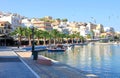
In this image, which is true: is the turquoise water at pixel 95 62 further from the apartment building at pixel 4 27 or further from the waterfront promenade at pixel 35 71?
the apartment building at pixel 4 27

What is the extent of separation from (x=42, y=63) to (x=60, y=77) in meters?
10.7

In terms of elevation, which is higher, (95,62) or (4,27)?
(4,27)

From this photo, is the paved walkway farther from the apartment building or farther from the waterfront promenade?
the apartment building

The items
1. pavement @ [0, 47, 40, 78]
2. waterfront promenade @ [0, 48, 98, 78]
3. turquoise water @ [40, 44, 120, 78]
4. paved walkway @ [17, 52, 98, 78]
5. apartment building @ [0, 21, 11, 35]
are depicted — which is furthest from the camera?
apartment building @ [0, 21, 11, 35]

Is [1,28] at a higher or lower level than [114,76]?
higher

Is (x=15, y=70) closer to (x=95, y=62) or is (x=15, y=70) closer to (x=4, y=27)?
(x=95, y=62)

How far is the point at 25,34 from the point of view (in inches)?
5153

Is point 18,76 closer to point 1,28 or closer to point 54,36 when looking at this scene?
point 1,28

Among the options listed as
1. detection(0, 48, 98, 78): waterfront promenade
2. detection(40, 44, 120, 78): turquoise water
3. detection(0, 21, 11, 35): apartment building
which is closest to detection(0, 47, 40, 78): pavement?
detection(0, 48, 98, 78): waterfront promenade

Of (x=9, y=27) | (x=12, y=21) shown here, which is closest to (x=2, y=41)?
(x=9, y=27)

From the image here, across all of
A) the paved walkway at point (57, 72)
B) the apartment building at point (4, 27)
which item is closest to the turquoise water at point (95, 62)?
the paved walkway at point (57, 72)

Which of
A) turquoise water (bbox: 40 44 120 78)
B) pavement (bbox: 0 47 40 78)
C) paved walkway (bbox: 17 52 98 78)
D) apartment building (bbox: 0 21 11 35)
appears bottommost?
turquoise water (bbox: 40 44 120 78)

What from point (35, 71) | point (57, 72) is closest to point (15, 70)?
point (35, 71)

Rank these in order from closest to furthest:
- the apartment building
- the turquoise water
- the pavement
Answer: the pavement < the turquoise water < the apartment building
